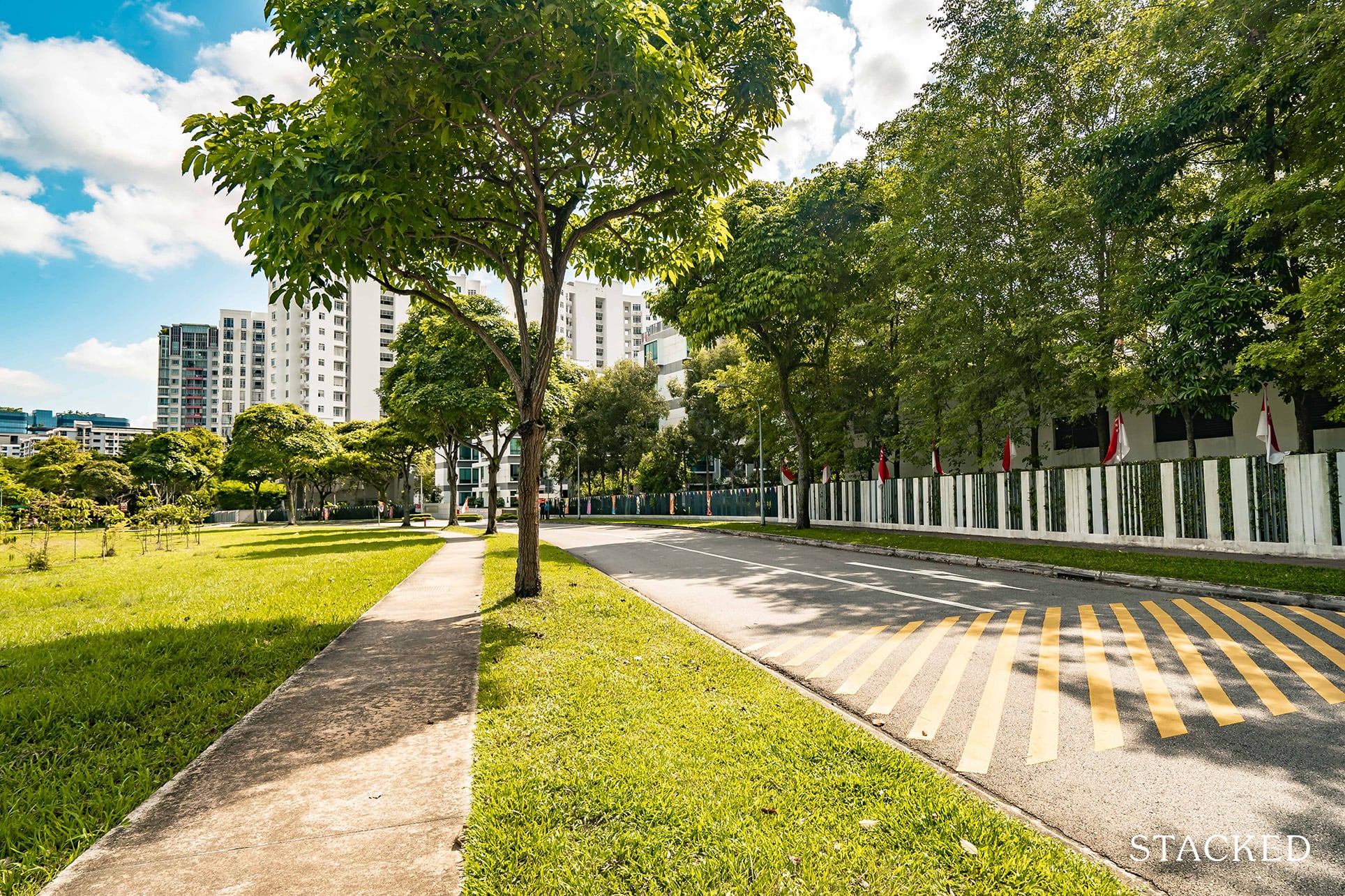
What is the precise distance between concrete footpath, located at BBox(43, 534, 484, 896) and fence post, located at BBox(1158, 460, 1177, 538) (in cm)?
1759

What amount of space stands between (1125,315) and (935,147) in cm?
853

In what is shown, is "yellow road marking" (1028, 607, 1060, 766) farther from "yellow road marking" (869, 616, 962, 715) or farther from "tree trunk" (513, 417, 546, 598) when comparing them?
"tree trunk" (513, 417, 546, 598)

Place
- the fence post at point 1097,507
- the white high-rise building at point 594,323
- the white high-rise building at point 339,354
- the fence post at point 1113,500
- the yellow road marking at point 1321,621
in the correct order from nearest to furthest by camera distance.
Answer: the yellow road marking at point 1321,621, the fence post at point 1113,500, the fence post at point 1097,507, the white high-rise building at point 339,354, the white high-rise building at point 594,323

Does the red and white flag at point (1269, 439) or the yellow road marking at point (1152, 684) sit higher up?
the red and white flag at point (1269, 439)

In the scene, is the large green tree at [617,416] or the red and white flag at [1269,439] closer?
the red and white flag at [1269,439]

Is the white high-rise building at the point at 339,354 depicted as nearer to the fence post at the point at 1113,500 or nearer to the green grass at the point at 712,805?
the fence post at the point at 1113,500

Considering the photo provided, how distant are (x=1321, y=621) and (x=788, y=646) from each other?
6.63m

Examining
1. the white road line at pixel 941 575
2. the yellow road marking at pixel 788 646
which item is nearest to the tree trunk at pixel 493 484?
the white road line at pixel 941 575

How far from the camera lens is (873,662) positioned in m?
6.63

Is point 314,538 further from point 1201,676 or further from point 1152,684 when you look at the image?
point 1201,676

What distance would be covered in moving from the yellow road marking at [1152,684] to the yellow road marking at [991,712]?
3.28 feet

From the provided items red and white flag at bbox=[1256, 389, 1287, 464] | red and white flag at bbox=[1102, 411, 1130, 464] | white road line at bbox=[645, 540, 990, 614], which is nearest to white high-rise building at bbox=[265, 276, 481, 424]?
white road line at bbox=[645, 540, 990, 614]

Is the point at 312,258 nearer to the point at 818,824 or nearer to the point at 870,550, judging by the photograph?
the point at 818,824

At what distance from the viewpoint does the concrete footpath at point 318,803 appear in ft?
9.39
